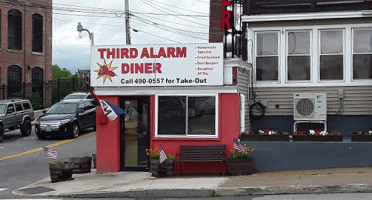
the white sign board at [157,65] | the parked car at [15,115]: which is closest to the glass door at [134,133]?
the white sign board at [157,65]

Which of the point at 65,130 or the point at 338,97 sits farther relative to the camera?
the point at 65,130

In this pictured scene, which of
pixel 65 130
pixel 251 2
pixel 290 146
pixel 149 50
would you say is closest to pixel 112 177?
pixel 149 50

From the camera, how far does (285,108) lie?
1486 cm

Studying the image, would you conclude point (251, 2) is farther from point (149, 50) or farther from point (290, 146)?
point (290, 146)

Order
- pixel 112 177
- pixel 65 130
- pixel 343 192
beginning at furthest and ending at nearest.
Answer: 1. pixel 65 130
2. pixel 112 177
3. pixel 343 192

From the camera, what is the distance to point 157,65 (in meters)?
13.4

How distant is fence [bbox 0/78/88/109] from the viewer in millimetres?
36562

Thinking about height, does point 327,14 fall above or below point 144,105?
above

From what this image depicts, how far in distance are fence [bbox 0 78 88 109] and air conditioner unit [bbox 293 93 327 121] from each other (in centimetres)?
2655

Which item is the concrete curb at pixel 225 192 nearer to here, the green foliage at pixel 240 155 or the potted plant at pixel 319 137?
the green foliage at pixel 240 155

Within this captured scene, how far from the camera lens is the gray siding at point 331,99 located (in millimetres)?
14445

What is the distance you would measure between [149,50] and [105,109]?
205 centimetres

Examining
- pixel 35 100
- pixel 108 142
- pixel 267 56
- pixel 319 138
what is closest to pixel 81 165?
pixel 108 142

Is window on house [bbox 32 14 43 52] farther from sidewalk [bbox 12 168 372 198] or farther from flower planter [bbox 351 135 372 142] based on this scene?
flower planter [bbox 351 135 372 142]
